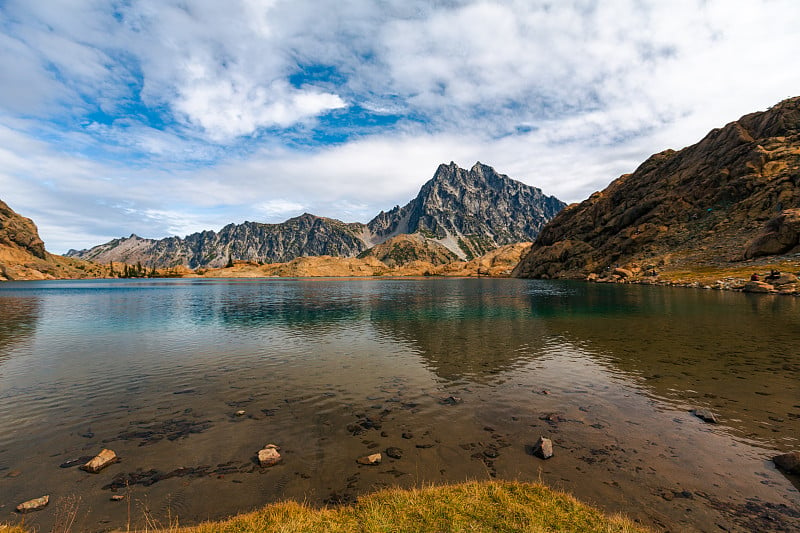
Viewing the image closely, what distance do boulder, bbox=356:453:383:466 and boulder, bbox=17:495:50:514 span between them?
34.1 feet

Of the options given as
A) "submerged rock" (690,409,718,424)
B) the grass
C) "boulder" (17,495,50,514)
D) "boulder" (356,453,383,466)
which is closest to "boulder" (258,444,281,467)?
the grass

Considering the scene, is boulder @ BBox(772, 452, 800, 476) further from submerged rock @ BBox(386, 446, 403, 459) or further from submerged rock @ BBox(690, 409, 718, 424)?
submerged rock @ BBox(386, 446, 403, 459)

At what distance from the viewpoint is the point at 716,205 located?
14675cm

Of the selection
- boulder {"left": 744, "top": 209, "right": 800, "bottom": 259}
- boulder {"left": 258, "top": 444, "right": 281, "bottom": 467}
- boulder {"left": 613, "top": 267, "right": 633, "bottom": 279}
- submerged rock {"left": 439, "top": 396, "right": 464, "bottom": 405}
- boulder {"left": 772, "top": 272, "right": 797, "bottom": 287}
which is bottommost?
submerged rock {"left": 439, "top": 396, "right": 464, "bottom": 405}

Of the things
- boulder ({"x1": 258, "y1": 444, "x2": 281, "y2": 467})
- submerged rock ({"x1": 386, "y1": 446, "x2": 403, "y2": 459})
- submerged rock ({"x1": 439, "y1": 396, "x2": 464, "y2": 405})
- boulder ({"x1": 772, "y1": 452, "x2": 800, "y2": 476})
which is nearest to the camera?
boulder ({"x1": 772, "y1": 452, "x2": 800, "y2": 476})

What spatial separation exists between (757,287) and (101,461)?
373 feet

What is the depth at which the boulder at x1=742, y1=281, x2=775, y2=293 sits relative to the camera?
245 feet

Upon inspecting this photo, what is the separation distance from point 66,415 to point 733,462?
32.6 m

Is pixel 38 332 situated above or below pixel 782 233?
below

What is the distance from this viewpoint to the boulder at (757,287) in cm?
7481

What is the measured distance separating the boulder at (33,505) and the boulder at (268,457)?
6.56 meters

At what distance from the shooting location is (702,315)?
1982 inches

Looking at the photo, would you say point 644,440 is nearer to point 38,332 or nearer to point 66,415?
point 66,415

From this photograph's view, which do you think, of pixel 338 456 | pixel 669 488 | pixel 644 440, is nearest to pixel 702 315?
pixel 644 440
